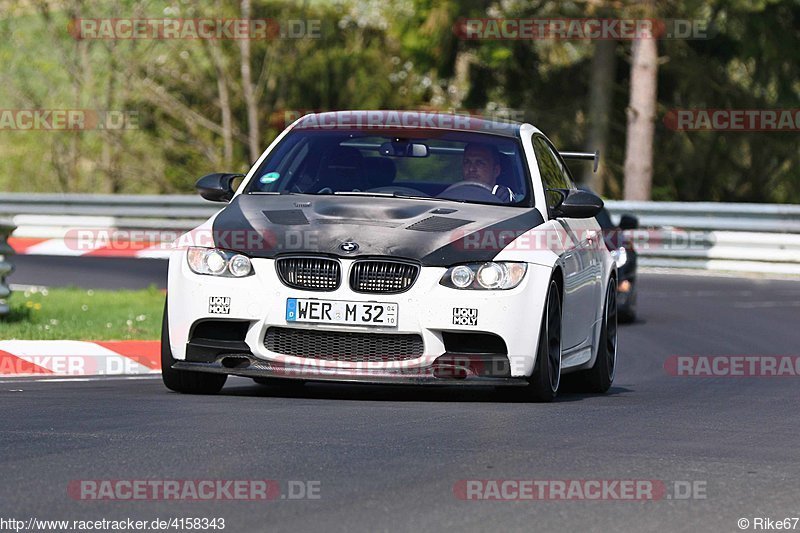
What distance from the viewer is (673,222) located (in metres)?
27.2

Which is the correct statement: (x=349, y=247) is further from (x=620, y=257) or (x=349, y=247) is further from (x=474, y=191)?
(x=620, y=257)

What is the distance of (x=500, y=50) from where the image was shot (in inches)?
1318

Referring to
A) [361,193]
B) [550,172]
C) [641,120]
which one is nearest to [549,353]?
[361,193]

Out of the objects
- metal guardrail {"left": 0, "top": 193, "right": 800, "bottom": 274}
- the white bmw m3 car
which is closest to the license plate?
the white bmw m3 car

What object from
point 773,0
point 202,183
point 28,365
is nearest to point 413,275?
point 202,183

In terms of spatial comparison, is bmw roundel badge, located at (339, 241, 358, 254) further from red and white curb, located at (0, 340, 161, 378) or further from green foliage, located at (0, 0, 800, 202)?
green foliage, located at (0, 0, 800, 202)

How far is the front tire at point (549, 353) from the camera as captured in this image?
9.52 meters

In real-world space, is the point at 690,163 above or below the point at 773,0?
below

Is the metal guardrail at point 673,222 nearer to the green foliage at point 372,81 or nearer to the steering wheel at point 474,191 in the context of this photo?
the green foliage at point 372,81

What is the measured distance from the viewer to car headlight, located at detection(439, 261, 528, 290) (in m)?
9.25

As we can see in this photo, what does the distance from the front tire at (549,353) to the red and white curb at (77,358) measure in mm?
3133

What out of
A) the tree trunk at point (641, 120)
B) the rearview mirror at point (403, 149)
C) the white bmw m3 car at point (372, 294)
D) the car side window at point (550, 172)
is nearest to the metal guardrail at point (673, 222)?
the tree trunk at point (641, 120)

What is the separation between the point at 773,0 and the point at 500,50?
5.21 meters

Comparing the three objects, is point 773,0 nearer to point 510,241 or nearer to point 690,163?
point 690,163
